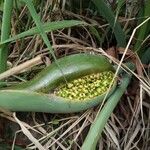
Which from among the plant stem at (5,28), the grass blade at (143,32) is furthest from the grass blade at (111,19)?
the plant stem at (5,28)

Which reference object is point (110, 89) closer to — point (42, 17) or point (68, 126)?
point (68, 126)

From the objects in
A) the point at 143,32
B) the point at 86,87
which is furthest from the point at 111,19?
the point at 86,87

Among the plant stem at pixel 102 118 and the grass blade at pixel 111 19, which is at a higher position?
the grass blade at pixel 111 19

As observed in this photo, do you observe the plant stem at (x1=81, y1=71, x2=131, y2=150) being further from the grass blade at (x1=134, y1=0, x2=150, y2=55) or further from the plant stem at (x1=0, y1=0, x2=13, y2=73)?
the plant stem at (x1=0, y1=0, x2=13, y2=73)

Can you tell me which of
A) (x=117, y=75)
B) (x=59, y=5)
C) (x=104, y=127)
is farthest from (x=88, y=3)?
(x=104, y=127)

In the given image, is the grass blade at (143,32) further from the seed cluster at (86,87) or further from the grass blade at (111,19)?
the seed cluster at (86,87)

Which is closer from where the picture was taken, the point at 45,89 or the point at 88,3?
the point at 45,89
